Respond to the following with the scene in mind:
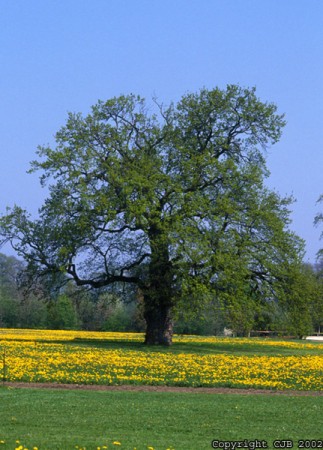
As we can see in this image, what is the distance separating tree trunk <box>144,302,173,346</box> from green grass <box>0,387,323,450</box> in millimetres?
21286

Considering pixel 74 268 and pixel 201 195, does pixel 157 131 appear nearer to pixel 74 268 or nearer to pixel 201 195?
pixel 201 195

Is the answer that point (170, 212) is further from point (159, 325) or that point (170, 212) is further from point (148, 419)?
point (148, 419)

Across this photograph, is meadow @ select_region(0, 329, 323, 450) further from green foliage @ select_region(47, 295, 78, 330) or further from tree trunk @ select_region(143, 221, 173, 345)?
green foliage @ select_region(47, 295, 78, 330)

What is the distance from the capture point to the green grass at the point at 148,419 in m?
12.2

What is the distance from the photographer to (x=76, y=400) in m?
17.3

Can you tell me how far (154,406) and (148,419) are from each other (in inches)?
77.2

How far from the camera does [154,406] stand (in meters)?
16.5

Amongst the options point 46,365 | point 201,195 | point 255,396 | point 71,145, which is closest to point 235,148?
point 201,195

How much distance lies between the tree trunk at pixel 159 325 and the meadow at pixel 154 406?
1078 cm

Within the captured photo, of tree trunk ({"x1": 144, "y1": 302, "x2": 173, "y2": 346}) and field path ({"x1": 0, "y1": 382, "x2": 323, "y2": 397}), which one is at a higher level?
tree trunk ({"x1": 144, "y1": 302, "x2": 173, "y2": 346})

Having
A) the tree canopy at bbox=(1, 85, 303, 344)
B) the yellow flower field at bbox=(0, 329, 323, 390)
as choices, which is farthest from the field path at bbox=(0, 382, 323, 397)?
the tree canopy at bbox=(1, 85, 303, 344)

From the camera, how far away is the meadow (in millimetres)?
12367

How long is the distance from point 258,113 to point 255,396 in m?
25.8

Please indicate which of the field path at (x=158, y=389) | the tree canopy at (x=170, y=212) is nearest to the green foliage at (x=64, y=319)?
the tree canopy at (x=170, y=212)
